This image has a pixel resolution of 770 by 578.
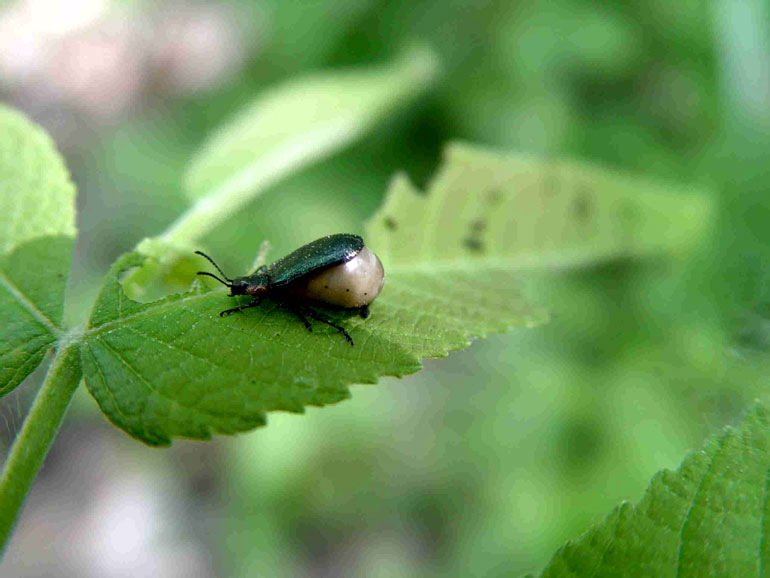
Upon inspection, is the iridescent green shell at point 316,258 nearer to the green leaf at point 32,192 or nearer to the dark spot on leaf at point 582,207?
the green leaf at point 32,192

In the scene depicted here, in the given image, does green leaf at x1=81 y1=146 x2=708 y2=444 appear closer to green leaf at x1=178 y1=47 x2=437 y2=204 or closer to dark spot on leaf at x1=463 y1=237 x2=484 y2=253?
dark spot on leaf at x1=463 y1=237 x2=484 y2=253

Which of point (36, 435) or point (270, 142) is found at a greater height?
point (270, 142)

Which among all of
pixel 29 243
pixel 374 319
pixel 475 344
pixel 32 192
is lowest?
pixel 475 344

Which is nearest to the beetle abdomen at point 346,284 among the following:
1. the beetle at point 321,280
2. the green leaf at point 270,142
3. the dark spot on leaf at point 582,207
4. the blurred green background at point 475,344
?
the beetle at point 321,280

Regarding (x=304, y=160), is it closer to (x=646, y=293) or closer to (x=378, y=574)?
(x=646, y=293)

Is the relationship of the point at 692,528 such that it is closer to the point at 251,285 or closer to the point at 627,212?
the point at 251,285

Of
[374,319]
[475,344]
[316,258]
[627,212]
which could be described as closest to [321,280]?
[316,258]
